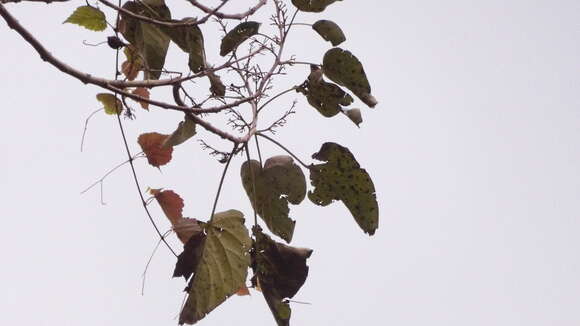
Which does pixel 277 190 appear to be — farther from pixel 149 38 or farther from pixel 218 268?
pixel 149 38

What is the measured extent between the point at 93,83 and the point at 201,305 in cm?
37

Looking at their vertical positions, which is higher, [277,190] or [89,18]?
[89,18]

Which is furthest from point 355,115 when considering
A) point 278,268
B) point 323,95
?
point 278,268

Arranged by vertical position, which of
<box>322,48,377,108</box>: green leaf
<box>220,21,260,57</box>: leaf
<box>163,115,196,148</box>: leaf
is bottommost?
<box>163,115,196,148</box>: leaf

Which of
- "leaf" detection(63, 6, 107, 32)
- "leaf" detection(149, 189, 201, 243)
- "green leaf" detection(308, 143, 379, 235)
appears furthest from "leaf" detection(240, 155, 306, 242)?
"leaf" detection(63, 6, 107, 32)

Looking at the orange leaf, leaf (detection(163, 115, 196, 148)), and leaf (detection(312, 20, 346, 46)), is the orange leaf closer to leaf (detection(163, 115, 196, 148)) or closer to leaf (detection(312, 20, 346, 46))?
leaf (detection(163, 115, 196, 148))

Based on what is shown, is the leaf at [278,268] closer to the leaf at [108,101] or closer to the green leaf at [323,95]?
the green leaf at [323,95]

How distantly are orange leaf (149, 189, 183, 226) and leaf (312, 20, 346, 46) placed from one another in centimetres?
41

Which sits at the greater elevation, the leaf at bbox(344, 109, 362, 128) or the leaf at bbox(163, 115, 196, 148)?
the leaf at bbox(163, 115, 196, 148)

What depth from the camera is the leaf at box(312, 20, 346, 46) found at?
1024 millimetres

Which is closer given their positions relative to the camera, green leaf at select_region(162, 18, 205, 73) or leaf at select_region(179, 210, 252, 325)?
leaf at select_region(179, 210, 252, 325)

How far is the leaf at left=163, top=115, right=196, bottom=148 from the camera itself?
3.26 feet

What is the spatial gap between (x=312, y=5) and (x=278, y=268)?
0.48m

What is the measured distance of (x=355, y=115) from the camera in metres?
1.00
